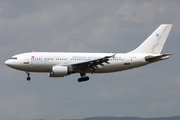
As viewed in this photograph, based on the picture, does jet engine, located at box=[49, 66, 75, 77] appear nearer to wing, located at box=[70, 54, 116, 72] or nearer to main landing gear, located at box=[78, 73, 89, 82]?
wing, located at box=[70, 54, 116, 72]

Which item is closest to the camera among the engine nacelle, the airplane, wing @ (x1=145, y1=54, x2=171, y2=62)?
the engine nacelle

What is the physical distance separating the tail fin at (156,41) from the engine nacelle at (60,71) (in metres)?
14.0

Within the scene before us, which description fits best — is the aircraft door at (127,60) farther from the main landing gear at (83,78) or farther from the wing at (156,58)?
the main landing gear at (83,78)

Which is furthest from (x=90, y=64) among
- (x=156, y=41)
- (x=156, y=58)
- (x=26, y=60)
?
(x=156, y=41)

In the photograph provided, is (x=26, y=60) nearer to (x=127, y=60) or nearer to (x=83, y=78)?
(x=83, y=78)

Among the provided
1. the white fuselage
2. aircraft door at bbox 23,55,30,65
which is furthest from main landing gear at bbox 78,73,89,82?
aircraft door at bbox 23,55,30,65

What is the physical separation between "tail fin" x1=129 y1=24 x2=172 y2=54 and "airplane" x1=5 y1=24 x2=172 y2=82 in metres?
0.25

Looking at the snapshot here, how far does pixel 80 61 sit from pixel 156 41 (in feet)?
51.2

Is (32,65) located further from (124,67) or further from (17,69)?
(124,67)

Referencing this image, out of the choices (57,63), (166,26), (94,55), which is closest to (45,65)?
(57,63)

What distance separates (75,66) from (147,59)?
1249 centimetres

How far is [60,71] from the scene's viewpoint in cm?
9338

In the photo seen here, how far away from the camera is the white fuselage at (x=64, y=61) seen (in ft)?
307

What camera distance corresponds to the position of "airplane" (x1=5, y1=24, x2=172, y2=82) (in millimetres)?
93625
